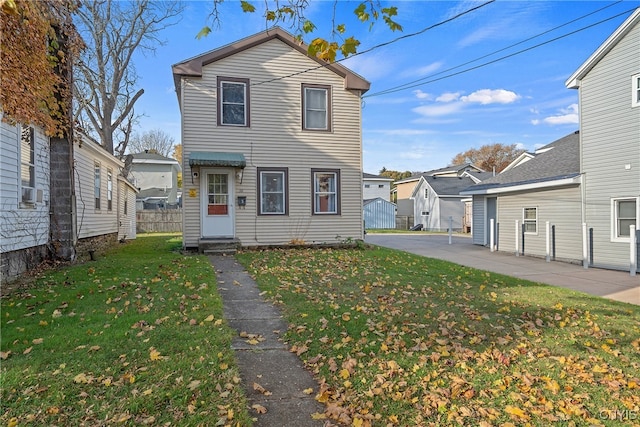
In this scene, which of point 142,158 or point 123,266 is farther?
point 142,158

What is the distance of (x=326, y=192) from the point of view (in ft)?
43.5

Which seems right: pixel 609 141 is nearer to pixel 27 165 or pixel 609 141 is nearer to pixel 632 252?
pixel 632 252

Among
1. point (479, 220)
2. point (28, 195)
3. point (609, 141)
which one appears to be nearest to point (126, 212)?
point (28, 195)

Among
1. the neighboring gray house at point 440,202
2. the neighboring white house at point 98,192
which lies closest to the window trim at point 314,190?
the neighboring white house at point 98,192

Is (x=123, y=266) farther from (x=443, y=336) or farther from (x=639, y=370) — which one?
(x=639, y=370)

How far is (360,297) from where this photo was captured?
6.27 meters

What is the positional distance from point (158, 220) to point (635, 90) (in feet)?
83.3

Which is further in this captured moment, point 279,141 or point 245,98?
point 279,141

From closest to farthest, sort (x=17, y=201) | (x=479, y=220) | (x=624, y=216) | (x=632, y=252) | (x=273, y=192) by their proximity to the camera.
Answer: (x=17, y=201), (x=632, y=252), (x=624, y=216), (x=273, y=192), (x=479, y=220)

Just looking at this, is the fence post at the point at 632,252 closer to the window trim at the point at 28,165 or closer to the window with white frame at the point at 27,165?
the window trim at the point at 28,165

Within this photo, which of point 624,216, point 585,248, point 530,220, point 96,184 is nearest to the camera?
point 624,216

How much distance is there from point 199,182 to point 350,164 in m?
5.12

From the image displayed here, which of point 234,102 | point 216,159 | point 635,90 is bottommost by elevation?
point 216,159

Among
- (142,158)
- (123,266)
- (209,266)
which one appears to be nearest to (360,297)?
(209,266)
